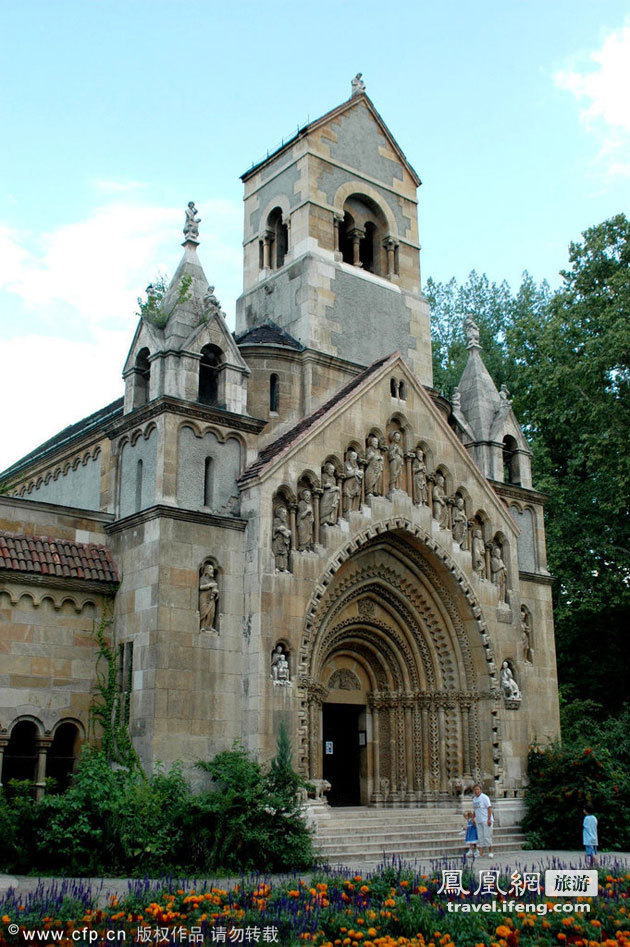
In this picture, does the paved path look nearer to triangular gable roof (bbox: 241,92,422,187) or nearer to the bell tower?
the bell tower

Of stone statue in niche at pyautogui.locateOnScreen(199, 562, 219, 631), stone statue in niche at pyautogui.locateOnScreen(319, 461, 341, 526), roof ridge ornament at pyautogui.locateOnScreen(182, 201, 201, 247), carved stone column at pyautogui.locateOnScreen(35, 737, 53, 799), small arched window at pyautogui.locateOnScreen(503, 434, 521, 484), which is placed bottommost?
carved stone column at pyautogui.locateOnScreen(35, 737, 53, 799)

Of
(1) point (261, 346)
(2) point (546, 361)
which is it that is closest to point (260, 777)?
(1) point (261, 346)

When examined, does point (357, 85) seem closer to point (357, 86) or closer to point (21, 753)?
point (357, 86)

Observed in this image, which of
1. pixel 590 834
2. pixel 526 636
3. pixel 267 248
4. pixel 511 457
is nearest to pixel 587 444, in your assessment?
pixel 511 457

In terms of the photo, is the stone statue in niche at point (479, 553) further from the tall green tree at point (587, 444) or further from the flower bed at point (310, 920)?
the flower bed at point (310, 920)

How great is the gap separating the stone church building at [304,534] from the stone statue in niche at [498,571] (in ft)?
0.20

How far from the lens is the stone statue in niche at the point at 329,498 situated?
71.2 ft

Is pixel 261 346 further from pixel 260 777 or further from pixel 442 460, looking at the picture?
pixel 260 777

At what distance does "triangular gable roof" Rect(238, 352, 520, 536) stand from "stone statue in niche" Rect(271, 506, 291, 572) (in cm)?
105

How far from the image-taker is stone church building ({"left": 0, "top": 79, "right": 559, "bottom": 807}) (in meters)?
19.8

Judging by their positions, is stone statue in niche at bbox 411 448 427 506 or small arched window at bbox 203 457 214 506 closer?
small arched window at bbox 203 457 214 506

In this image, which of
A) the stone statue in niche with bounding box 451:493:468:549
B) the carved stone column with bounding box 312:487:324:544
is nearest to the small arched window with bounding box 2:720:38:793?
the carved stone column with bounding box 312:487:324:544

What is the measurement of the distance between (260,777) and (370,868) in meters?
2.49

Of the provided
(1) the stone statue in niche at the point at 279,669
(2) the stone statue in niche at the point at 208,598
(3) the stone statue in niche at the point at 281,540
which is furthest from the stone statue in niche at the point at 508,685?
(2) the stone statue in niche at the point at 208,598
